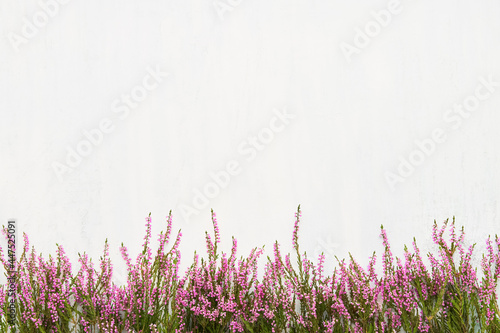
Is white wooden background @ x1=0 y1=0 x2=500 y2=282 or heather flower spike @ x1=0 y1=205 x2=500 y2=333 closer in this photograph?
heather flower spike @ x1=0 y1=205 x2=500 y2=333

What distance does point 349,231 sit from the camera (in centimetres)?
346

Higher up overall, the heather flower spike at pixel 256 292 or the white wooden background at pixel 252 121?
the white wooden background at pixel 252 121

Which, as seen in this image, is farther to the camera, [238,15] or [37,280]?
[238,15]

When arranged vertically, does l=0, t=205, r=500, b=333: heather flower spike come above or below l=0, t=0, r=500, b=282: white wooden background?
below

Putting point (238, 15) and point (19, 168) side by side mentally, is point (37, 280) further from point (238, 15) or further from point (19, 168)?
point (238, 15)

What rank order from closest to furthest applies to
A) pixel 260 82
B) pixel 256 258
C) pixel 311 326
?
pixel 311 326
pixel 256 258
pixel 260 82

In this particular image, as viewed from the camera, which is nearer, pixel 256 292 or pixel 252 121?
pixel 256 292

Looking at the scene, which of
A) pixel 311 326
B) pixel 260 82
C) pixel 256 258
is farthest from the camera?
pixel 260 82

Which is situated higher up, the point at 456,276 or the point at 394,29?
the point at 394,29

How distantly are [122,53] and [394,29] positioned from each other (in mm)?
2318

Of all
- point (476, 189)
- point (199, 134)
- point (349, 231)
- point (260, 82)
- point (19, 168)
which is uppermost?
point (260, 82)

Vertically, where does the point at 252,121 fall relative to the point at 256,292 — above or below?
above

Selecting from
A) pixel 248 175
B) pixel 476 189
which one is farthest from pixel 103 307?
pixel 476 189

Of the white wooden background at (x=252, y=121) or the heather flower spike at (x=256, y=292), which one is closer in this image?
the heather flower spike at (x=256, y=292)
